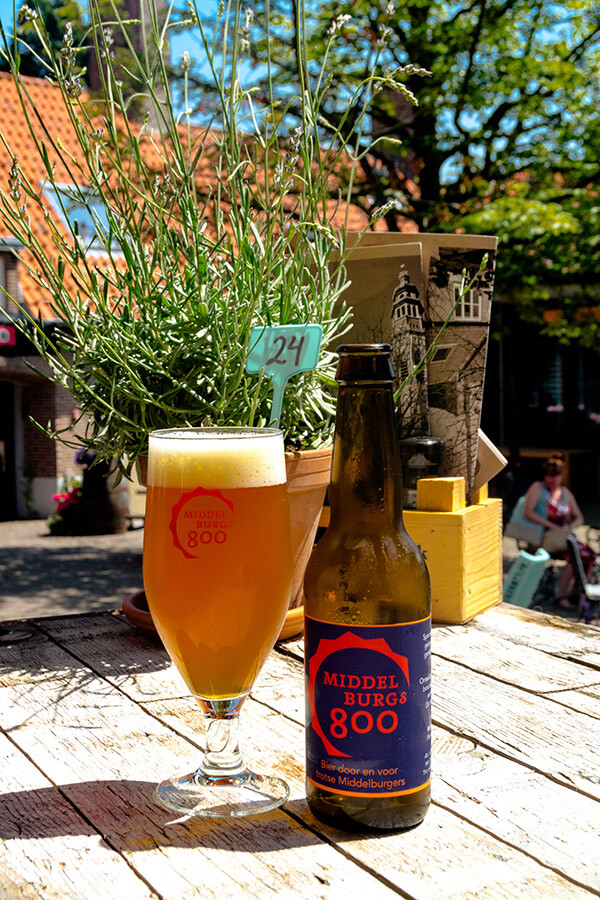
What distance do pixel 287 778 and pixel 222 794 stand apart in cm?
8

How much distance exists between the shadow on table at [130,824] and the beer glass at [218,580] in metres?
0.02

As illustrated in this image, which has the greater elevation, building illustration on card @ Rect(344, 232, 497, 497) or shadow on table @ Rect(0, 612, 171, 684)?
building illustration on card @ Rect(344, 232, 497, 497)

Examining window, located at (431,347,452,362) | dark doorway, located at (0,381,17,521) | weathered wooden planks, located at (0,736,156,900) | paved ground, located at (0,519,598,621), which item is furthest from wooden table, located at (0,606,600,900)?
dark doorway, located at (0,381,17,521)

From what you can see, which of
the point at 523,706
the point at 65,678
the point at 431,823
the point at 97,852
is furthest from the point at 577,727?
the point at 65,678

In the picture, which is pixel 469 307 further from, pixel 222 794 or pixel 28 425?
pixel 28 425

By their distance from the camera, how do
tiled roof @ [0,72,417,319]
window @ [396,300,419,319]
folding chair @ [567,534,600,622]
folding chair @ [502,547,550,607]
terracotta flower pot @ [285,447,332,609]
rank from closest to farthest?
terracotta flower pot @ [285,447,332,609], window @ [396,300,419,319], folding chair @ [502,547,550,607], folding chair @ [567,534,600,622], tiled roof @ [0,72,417,319]

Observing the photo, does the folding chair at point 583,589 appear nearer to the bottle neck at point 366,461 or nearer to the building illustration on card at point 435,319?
the building illustration on card at point 435,319

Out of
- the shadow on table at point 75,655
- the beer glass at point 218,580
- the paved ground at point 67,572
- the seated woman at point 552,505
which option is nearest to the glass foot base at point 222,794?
the beer glass at point 218,580

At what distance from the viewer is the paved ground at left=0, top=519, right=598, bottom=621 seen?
7.34 m

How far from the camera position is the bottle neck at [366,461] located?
2.73ft

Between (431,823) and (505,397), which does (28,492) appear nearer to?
(505,397)

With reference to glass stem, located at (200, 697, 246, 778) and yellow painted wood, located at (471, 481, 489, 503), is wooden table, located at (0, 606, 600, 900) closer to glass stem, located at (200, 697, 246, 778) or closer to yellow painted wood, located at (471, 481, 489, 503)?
glass stem, located at (200, 697, 246, 778)

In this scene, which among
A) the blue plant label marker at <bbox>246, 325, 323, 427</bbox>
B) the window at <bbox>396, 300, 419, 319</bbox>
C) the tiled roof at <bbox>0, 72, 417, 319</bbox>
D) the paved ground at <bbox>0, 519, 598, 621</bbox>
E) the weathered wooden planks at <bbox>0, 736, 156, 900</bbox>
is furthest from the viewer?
the tiled roof at <bbox>0, 72, 417, 319</bbox>

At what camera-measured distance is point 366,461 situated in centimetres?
84
